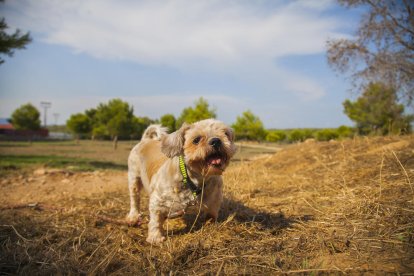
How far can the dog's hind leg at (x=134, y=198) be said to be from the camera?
515 centimetres

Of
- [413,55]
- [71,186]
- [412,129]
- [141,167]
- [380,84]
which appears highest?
[413,55]

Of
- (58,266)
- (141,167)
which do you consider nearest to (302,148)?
(141,167)

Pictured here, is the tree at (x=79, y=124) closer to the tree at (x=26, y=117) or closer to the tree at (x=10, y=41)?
the tree at (x=26, y=117)

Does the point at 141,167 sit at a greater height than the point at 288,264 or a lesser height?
greater

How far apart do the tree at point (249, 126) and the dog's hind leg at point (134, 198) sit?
40425 mm

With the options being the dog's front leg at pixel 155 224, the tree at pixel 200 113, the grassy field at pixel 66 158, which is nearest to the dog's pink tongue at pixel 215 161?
the dog's front leg at pixel 155 224

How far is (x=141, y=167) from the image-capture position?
5379mm

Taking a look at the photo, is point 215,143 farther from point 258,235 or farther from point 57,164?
point 57,164

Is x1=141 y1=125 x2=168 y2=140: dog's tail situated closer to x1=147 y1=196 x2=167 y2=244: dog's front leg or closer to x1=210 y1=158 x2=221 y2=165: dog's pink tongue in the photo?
x1=147 y1=196 x2=167 y2=244: dog's front leg

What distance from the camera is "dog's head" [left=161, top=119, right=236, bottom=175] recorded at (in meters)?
3.74

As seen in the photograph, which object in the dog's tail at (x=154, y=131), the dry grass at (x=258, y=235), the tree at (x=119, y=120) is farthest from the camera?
the tree at (x=119, y=120)

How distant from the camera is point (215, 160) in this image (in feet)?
12.3

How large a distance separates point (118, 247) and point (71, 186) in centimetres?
748

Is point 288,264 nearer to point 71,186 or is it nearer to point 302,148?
point 302,148
